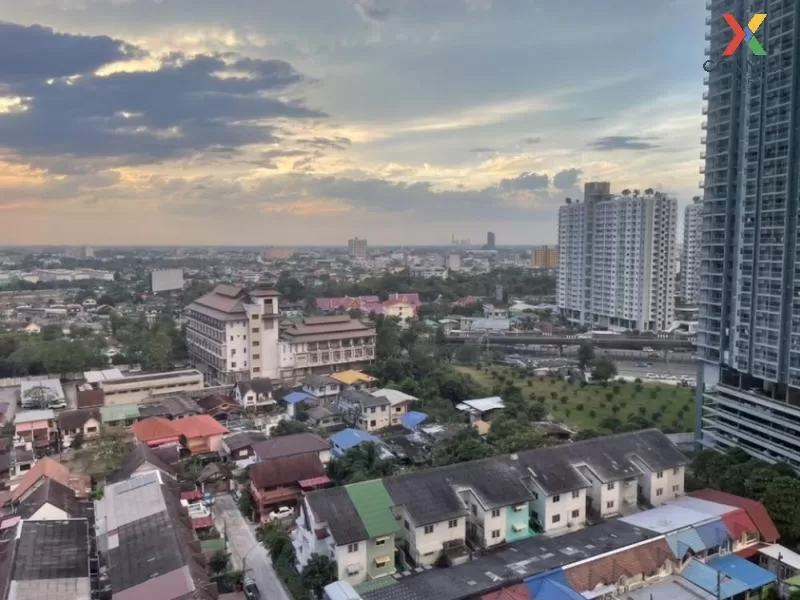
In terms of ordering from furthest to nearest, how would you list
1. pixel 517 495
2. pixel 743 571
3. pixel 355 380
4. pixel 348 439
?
pixel 355 380 → pixel 348 439 → pixel 517 495 → pixel 743 571

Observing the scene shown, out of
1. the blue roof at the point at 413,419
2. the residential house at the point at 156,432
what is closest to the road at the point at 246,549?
the residential house at the point at 156,432

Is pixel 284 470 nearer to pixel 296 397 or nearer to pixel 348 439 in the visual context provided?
pixel 348 439

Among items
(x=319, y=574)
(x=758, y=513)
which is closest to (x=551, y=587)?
(x=319, y=574)

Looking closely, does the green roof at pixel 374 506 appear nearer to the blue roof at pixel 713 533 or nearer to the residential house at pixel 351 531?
the residential house at pixel 351 531

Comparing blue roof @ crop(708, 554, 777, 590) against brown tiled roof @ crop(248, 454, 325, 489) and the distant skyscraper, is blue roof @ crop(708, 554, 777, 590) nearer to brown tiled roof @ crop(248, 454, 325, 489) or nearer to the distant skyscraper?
brown tiled roof @ crop(248, 454, 325, 489)

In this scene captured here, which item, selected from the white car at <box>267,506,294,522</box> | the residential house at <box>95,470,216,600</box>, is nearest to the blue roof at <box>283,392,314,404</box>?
the white car at <box>267,506,294,522</box>
